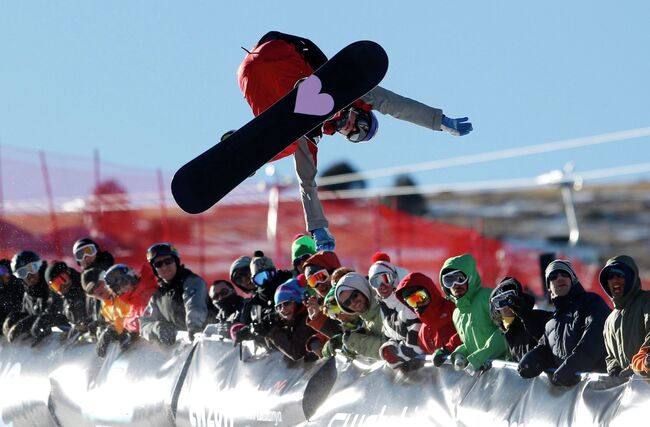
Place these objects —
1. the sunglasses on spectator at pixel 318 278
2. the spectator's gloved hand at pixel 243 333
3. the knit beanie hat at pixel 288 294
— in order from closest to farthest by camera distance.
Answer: the sunglasses on spectator at pixel 318 278 → the knit beanie hat at pixel 288 294 → the spectator's gloved hand at pixel 243 333

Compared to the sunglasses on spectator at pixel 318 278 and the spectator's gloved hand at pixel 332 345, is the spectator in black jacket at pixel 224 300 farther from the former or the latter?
the spectator's gloved hand at pixel 332 345

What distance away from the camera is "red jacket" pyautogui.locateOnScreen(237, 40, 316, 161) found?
6.91 meters

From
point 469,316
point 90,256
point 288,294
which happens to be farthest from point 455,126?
point 90,256

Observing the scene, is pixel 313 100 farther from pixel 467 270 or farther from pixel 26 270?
pixel 26 270

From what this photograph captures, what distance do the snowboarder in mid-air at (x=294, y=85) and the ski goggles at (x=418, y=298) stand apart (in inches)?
37.3

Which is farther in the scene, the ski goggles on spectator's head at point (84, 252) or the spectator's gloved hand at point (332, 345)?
the ski goggles on spectator's head at point (84, 252)

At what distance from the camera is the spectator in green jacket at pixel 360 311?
788 centimetres

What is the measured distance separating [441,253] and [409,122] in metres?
6.87

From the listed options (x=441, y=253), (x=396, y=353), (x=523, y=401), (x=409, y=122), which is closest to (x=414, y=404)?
(x=396, y=353)

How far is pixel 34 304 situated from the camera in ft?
38.4

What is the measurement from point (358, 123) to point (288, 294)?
175 centimetres

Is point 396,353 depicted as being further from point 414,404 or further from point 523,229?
point 523,229

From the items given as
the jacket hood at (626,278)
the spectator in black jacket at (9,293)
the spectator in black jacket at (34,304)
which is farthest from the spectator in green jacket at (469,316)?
the spectator in black jacket at (9,293)

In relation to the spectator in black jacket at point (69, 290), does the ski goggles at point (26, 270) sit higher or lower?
higher
